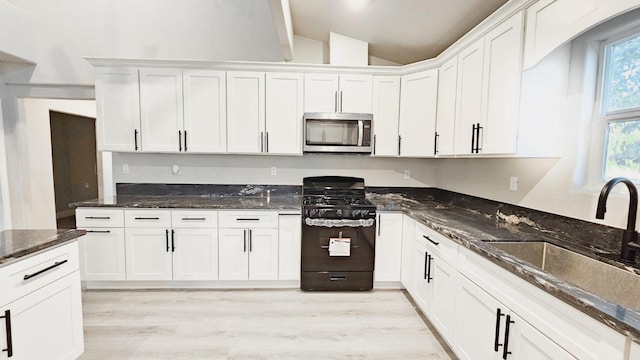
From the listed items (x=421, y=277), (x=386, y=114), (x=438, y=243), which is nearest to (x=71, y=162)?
(x=386, y=114)

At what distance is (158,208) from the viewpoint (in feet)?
9.33

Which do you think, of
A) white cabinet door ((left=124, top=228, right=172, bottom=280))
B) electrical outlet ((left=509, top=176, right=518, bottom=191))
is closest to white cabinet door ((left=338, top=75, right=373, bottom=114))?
electrical outlet ((left=509, top=176, right=518, bottom=191))

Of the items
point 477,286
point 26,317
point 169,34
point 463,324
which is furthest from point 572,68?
point 169,34

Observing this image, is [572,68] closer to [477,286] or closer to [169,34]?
[477,286]

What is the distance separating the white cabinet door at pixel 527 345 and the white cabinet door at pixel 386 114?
2126 mm

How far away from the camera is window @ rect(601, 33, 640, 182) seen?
1.55 m

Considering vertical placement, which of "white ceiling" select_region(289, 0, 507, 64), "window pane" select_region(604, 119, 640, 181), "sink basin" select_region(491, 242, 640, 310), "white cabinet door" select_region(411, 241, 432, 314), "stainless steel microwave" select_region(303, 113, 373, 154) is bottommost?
"white cabinet door" select_region(411, 241, 432, 314)

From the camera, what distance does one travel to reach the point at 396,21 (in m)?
2.70

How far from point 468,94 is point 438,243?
123cm

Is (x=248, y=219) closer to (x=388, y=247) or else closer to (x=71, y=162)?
(x=388, y=247)

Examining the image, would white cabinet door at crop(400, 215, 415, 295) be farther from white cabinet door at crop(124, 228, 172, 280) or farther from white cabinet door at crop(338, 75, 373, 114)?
white cabinet door at crop(124, 228, 172, 280)

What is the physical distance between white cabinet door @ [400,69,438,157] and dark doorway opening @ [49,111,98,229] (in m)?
6.01

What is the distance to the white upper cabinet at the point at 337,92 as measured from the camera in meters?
3.14

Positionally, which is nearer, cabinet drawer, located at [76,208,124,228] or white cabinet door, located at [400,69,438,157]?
cabinet drawer, located at [76,208,124,228]
